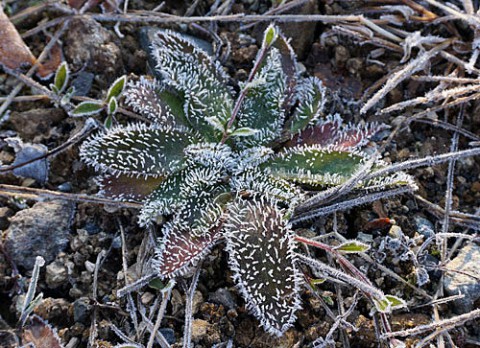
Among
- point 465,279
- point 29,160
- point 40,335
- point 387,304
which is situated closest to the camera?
point 387,304

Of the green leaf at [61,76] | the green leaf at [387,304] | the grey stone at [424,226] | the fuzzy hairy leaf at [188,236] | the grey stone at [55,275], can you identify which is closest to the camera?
the green leaf at [387,304]

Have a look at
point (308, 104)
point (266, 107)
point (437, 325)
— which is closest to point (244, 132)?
point (266, 107)

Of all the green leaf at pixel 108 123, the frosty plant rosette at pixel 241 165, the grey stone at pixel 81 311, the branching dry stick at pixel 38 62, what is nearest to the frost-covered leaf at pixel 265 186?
the frosty plant rosette at pixel 241 165

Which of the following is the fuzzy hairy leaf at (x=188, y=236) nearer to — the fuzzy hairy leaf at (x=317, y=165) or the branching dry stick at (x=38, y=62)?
the fuzzy hairy leaf at (x=317, y=165)

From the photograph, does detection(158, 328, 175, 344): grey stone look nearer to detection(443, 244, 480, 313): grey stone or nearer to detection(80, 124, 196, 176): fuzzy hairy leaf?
detection(80, 124, 196, 176): fuzzy hairy leaf

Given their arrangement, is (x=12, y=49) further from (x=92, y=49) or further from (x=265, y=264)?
(x=265, y=264)

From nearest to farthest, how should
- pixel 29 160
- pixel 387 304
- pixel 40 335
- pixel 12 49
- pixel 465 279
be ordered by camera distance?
pixel 387 304 < pixel 40 335 < pixel 465 279 < pixel 29 160 < pixel 12 49
